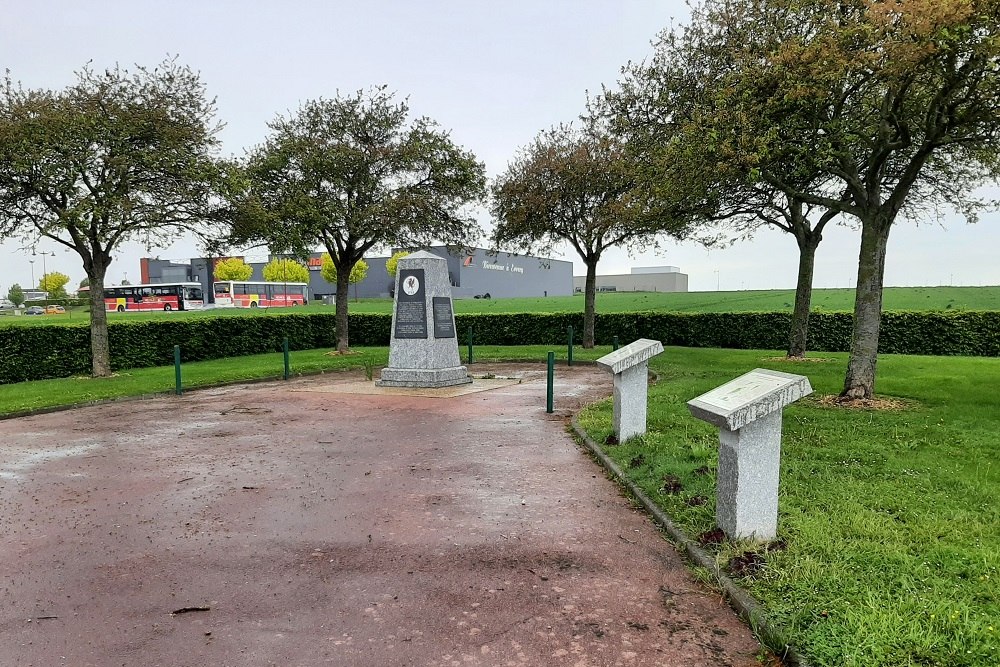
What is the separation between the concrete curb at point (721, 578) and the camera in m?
3.06

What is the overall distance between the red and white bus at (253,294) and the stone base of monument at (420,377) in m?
46.5

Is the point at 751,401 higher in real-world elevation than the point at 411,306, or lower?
lower

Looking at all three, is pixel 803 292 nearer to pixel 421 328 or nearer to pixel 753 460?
pixel 421 328

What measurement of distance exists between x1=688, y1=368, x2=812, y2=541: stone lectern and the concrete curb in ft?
1.01

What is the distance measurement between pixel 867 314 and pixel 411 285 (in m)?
8.58

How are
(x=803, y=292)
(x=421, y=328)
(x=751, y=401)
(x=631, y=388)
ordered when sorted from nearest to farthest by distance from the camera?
(x=751, y=401), (x=631, y=388), (x=421, y=328), (x=803, y=292)

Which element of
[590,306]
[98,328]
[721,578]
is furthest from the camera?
[590,306]

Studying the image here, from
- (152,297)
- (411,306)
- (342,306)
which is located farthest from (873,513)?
(152,297)

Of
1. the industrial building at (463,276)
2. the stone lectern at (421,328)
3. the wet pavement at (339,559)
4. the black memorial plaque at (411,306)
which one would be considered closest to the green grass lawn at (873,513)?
the wet pavement at (339,559)

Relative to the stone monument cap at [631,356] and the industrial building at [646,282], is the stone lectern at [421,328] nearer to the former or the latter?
the stone monument cap at [631,356]

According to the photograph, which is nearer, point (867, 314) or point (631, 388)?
point (631, 388)

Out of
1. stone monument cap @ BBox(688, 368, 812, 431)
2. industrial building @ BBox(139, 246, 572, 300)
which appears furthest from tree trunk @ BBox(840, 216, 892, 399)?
industrial building @ BBox(139, 246, 572, 300)

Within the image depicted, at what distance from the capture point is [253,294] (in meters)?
56.5

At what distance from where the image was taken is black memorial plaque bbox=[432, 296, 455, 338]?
13.3m
